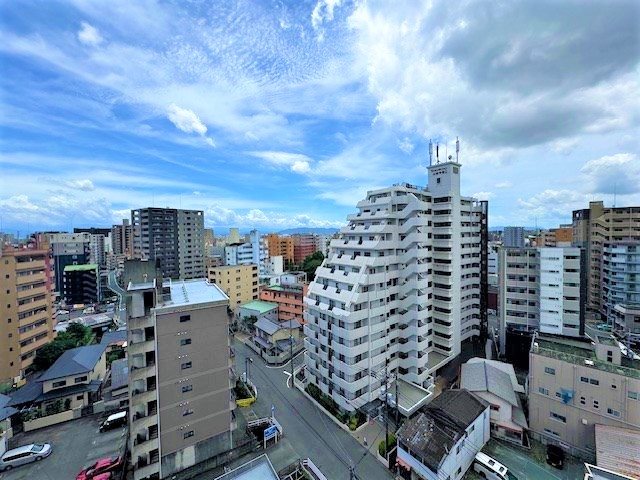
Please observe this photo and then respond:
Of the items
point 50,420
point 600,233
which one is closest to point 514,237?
point 600,233

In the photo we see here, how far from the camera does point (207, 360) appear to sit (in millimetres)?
20703

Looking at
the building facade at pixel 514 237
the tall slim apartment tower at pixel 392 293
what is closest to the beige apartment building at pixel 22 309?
the tall slim apartment tower at pixel 392 293

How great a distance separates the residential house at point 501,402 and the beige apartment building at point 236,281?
41.5m

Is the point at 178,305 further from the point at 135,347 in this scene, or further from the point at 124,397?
the point at 124,397

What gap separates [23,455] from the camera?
20469 millimetres

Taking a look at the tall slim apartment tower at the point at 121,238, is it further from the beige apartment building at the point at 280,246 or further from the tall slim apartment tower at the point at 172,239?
the beige apartment building at the point at 280,246

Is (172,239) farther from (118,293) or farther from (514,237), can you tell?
(514,237)

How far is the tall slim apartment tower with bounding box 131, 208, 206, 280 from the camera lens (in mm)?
68750

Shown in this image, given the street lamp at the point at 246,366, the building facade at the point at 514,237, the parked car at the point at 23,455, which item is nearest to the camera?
the parked car at the point at 23,455

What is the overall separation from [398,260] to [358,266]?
191 inches

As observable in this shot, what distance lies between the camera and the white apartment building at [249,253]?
266 ft

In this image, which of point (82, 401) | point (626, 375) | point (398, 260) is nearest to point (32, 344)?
point (82, 401)

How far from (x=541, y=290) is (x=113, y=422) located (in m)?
43.9

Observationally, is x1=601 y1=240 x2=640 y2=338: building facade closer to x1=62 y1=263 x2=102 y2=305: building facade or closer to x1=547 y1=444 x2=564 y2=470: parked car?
x1=547 y1=444 x2=564 y2=470: parked car
